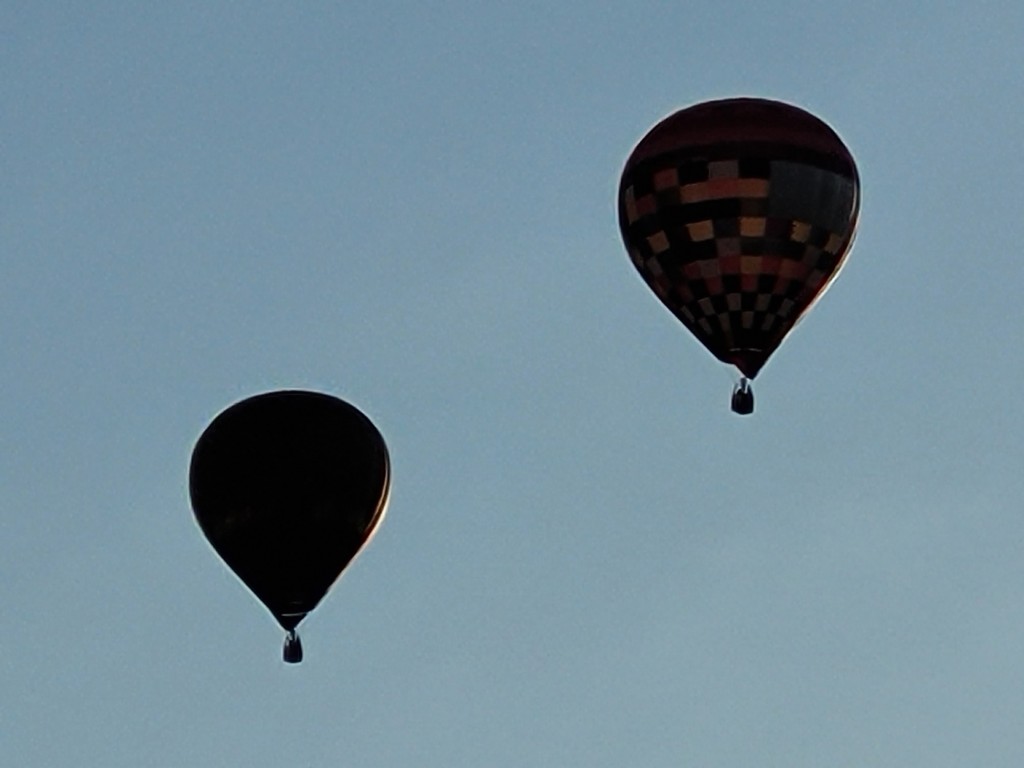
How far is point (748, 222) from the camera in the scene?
5844 centimetres

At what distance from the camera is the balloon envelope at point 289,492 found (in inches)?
2322

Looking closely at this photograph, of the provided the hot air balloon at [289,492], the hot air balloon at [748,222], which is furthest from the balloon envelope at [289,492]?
the hot air balloon at [748,222]

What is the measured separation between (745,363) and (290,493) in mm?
5149

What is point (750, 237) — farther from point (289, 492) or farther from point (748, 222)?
point (289, 492)

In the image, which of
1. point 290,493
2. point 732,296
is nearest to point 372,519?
point 290,493

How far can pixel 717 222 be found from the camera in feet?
192

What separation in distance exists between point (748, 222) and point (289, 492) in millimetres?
5717

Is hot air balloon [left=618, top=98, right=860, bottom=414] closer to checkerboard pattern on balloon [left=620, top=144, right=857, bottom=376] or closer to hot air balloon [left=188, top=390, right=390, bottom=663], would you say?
checkerboard pattern on balloon [left=620, top=144, right=857, bottom=376]

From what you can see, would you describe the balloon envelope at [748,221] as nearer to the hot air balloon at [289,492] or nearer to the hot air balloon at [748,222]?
the hot air balloon at [748,222]

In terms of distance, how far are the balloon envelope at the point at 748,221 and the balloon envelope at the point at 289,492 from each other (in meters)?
3.93

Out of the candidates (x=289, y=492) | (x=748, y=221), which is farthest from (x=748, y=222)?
(x=289, y=492)

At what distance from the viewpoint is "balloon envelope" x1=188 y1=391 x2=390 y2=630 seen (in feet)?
193

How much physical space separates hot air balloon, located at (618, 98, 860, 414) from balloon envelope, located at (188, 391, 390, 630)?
392 cm

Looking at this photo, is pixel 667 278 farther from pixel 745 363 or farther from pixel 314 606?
pixel 314 606
